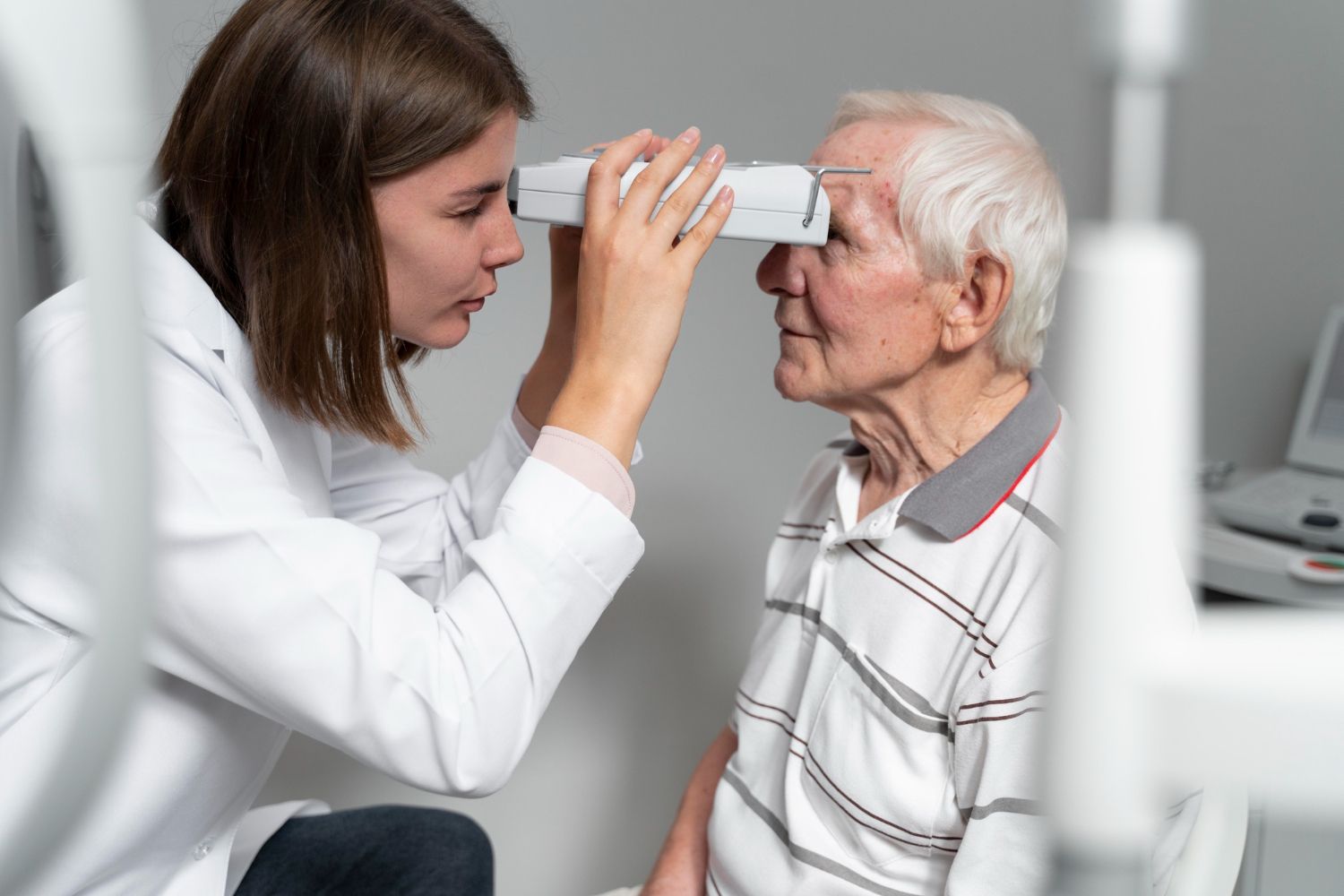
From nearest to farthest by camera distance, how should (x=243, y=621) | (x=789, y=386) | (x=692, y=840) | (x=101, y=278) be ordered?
1. (x=101, y=278)
2. (x=243, y=621)
3. (x=789, y=386)
4. (x=692, y=840)

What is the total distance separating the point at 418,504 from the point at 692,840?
493mm

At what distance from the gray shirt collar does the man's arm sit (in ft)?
1.32

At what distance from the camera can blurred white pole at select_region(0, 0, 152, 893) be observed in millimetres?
304

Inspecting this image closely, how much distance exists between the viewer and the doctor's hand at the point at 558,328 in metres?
1.32

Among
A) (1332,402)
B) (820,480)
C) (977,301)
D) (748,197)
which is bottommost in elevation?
(1332,402)

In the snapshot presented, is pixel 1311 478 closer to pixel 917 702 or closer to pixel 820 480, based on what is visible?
pixel 820 480

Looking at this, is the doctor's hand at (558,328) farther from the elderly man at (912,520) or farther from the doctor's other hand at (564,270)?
the elderly man at (912,520)

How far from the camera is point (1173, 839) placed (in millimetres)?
1016

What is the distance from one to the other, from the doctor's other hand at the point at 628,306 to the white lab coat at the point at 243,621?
0.06m

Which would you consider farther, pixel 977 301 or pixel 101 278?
pixel 977 301

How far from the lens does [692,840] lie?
1.32 metres

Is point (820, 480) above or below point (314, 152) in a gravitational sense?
below

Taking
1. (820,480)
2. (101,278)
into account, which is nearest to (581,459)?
(820,480)

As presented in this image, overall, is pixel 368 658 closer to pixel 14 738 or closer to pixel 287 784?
pixel 14 738
